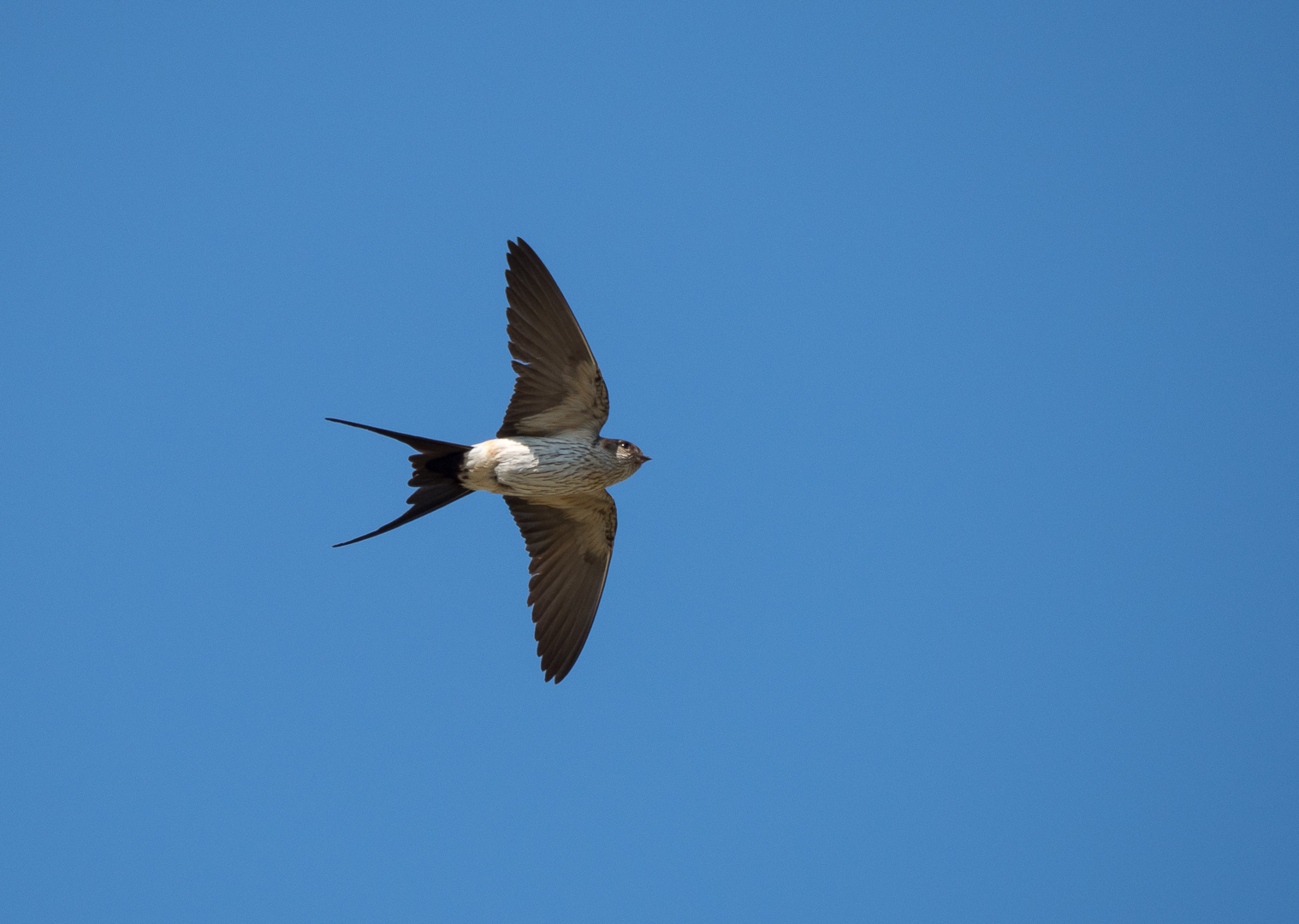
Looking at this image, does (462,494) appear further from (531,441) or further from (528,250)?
(528,250)

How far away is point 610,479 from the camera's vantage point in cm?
767

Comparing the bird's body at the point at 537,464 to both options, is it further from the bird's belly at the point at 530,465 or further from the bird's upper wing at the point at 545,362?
the bird's upper wing at the point at 545,362

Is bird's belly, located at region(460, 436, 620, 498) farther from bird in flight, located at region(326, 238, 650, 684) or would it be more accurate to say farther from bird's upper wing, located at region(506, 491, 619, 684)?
bird's upper wing, located at region(506, 491, 619, 684)

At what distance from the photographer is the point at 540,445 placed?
24.3ft

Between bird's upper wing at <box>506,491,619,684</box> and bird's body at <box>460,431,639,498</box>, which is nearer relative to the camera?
bird's body at <box>460,431,639,498</box>

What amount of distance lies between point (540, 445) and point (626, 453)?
0.56 meters

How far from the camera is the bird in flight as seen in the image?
7.14 metres

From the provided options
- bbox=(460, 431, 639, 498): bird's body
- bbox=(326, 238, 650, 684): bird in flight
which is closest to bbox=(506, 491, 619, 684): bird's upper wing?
bbox=(326, 238, 650, 684): bird in flight

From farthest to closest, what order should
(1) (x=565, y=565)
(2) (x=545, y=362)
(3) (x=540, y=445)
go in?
1. (1) (x=565, y=565)
2. (3) (x=540, y=445)
3. (2) (x=545, y=362)

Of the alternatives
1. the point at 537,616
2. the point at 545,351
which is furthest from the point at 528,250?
the point at 537,616

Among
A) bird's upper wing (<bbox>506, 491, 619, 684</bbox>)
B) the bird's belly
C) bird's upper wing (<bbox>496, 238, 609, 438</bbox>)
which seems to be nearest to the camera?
bird's upper wing (<bbox>496, 238, 609, 438</bbox>)

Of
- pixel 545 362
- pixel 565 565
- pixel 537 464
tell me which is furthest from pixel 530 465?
pixel 565 565

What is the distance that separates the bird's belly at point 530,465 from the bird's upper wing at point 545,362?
13 cm

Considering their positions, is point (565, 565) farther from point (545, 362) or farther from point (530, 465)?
point (545, 362)
